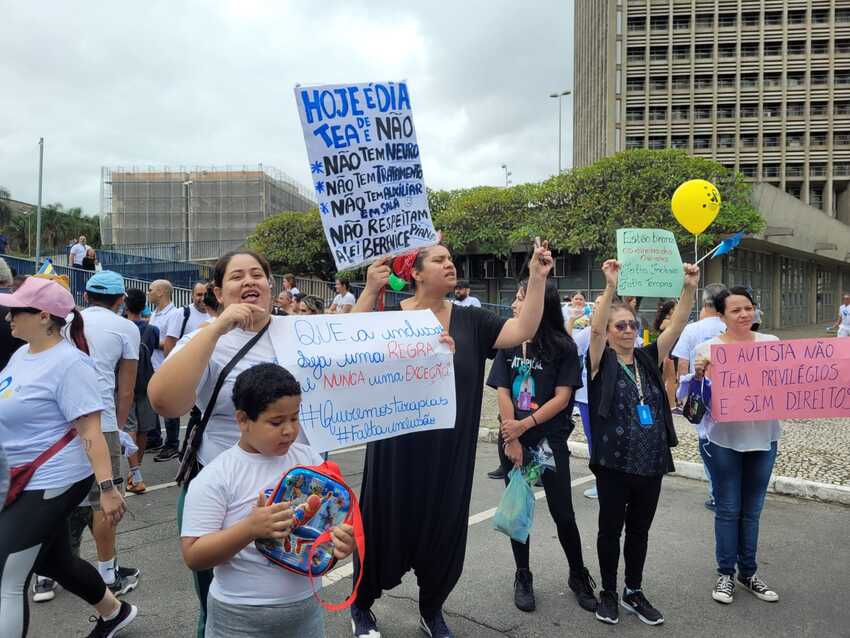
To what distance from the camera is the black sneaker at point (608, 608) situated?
3.53 m

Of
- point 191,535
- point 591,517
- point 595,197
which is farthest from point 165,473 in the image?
point 595,197

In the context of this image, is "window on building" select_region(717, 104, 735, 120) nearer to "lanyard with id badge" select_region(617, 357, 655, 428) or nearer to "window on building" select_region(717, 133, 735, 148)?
"window on building" select_region(717, 133, 735, 148)

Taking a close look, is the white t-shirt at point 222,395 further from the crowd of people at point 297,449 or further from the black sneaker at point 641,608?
the black sneaker at point 641,608

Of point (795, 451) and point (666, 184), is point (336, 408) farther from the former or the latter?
point (666, 184)

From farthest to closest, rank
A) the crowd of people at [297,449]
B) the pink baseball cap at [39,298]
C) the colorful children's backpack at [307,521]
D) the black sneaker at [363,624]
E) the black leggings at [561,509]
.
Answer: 1. the black leggings at [561,509]
2. the black sneaker at [363,624]
3. the pink baseball cap at [39,298]
4. the crowd of people at [297,449]
5. the colorful children's backpack at [307,521]

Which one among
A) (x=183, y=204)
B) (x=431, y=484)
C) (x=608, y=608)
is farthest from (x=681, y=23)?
(x=431, y=484)

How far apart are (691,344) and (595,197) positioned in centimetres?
2030

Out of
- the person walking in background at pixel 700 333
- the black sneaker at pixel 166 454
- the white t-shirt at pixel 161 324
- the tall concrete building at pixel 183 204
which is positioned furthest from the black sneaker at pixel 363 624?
the tall concrete building at pixel 183 204

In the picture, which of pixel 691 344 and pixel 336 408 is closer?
pixel 336 408

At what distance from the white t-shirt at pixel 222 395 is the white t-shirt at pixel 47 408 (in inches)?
28.9

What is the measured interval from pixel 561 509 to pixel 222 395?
86.3 inches

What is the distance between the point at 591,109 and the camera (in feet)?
236

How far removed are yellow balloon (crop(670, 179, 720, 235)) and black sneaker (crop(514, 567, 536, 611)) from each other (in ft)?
16.8

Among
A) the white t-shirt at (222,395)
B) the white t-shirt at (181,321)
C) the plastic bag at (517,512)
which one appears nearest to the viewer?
the white t-shirt at (222,395)
